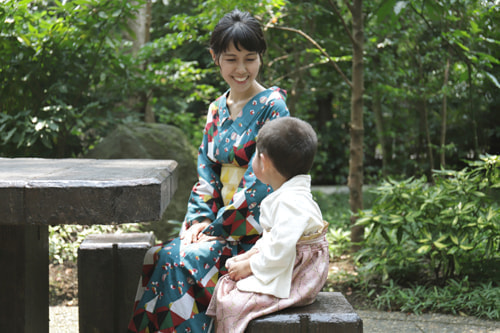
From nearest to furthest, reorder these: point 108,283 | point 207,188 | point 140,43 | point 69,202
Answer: point 69,202 → point 207,188 → point 108,283 → point 140,43

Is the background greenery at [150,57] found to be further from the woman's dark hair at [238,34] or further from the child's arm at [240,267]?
the child's arm at [240,267]

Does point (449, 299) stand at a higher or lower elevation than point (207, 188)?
lower

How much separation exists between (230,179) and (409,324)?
61.5 inches

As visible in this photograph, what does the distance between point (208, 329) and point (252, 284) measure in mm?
333

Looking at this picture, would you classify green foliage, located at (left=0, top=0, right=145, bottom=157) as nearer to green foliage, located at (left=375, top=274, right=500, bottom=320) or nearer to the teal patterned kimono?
the teal patterned kimono

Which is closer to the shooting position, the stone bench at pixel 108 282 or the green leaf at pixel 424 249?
the stone bench at pixel 108 282

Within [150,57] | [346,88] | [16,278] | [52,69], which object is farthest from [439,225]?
[346,88]

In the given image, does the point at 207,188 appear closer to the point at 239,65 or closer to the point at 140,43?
the point at 239,65

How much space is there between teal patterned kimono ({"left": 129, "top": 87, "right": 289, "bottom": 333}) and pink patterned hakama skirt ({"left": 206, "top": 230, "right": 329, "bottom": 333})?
19 centimetres

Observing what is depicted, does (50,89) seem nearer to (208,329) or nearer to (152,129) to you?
(152,129)

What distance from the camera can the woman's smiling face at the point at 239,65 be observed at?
2248mm

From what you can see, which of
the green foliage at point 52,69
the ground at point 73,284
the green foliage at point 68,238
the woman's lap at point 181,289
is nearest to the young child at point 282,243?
the woman's lap at point 181,289

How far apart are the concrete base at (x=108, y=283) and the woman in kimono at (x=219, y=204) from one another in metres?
0.36

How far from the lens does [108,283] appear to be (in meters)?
2.49
